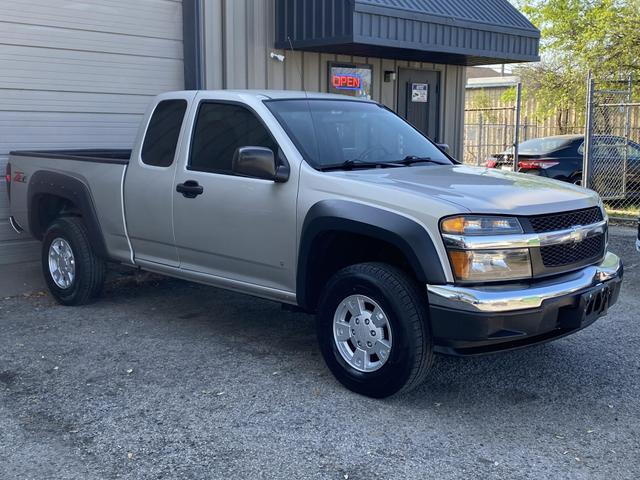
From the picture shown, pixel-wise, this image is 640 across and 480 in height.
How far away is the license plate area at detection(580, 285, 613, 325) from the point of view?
4.53 meters

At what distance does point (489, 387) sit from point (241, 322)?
95.8 inches

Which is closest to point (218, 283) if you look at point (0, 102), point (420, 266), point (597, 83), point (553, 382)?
point (420, 266)

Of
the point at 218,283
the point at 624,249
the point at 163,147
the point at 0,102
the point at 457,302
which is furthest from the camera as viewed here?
the point at 624,249

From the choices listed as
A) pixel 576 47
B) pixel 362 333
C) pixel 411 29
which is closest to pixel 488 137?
pixel 576 47

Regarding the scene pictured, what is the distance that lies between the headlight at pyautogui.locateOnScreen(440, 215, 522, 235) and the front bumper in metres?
0.32

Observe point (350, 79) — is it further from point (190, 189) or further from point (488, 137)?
point (488, 137)

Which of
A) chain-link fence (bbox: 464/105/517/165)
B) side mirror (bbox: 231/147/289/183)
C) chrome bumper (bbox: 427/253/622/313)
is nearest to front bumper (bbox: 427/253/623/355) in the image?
chrome bumper (bbox: 427/253/622/313)

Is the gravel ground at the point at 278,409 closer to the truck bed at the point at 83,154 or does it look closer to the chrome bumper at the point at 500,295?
the chrome bumper at the point at 500,295

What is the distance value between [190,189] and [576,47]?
17523mm

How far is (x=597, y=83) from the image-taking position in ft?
63.1

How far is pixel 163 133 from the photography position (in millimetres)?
6273

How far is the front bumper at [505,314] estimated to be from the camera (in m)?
4.21

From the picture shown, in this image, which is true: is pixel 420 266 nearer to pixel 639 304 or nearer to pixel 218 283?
pixel 218 283

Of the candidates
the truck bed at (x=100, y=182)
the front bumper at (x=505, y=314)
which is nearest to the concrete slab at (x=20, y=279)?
the truck bed at (x=100, y=182)
